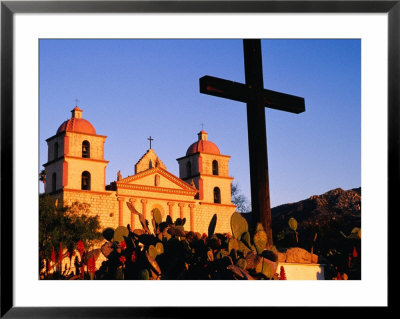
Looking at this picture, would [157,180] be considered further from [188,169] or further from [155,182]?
[188,169]

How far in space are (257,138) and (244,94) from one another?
14.0 inches

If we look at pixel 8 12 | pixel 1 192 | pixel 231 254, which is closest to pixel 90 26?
pixel 8 12

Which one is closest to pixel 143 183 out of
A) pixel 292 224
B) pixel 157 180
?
pixel 157 180

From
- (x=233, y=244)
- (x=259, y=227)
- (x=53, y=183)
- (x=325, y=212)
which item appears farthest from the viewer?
(x=53, y=183)

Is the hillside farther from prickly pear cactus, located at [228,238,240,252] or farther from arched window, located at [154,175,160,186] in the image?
arched window, located at [154,175,160,186]

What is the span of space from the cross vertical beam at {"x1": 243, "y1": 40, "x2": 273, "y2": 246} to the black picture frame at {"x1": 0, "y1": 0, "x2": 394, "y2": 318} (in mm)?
585

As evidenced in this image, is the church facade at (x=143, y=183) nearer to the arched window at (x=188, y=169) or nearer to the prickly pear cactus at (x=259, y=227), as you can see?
the arched window at (x=188, y=169)

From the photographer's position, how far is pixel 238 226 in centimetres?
447

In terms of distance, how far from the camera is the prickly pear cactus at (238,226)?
4.46 meters

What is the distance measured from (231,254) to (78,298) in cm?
102

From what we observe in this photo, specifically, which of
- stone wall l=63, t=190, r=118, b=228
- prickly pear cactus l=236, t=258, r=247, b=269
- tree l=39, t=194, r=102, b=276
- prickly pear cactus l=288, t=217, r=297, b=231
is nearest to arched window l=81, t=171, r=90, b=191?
stone wall l=63, t=190, r=118, b=228

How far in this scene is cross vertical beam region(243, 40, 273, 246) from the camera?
4.70 meters

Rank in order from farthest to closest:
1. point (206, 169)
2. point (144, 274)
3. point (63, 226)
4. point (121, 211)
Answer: point (121, 211), point (206, 169), point (63, 226), point (144, 274)

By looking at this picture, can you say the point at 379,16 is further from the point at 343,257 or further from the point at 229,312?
the point at 229,312
